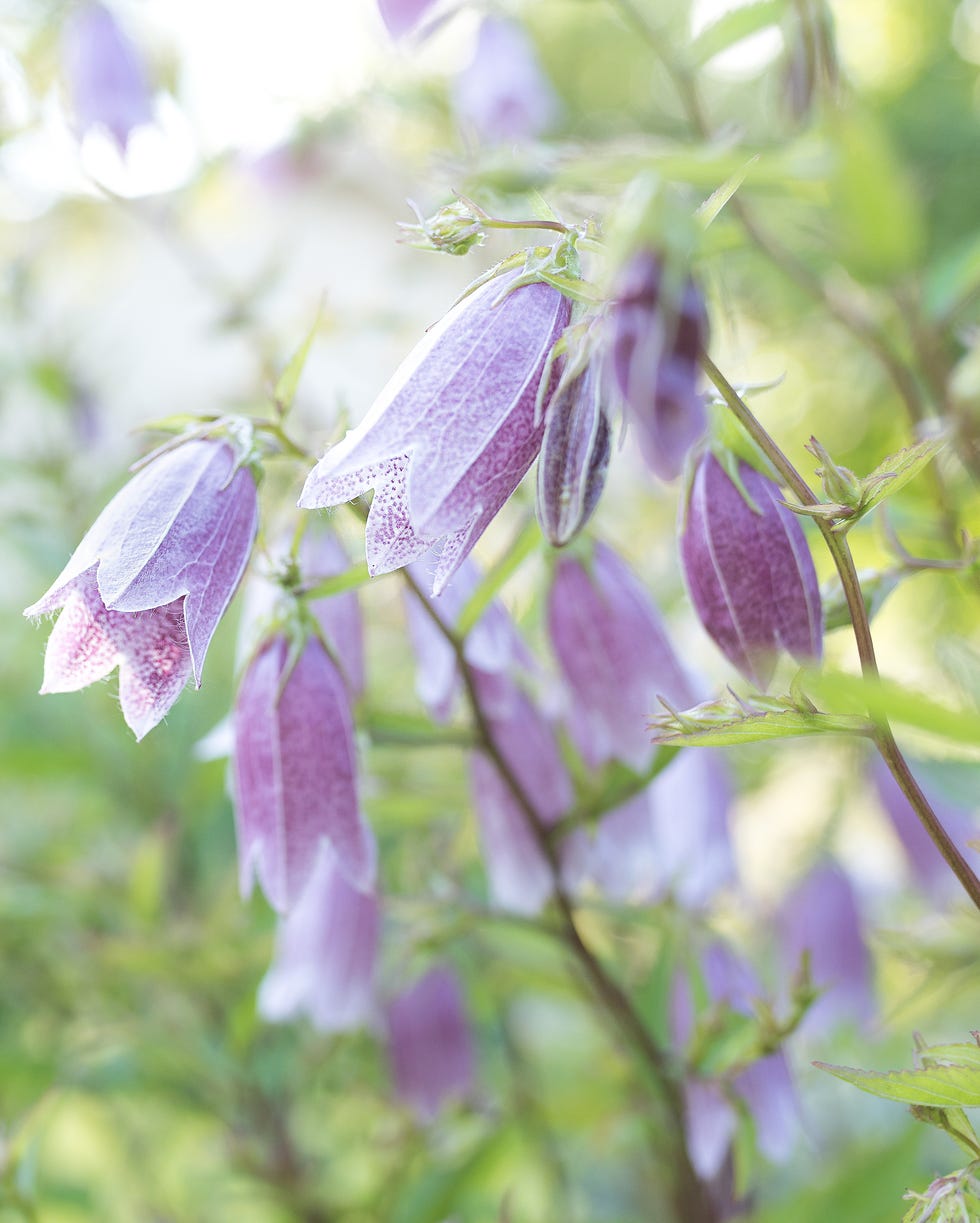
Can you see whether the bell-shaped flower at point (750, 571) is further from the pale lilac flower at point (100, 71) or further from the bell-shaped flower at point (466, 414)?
the pale lilac flower at point (100, 71)

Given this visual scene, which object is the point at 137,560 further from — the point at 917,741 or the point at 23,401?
the point at 23,401

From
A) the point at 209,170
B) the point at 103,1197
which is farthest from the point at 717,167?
the point at 103,1197

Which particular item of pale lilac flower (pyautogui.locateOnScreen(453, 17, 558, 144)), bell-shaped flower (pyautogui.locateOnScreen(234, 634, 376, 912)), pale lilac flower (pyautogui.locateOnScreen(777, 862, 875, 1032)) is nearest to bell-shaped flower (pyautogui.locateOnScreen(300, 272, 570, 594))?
bell-shaped flower (pyautogui.locateOnScreen(234, 634, 376, 912))

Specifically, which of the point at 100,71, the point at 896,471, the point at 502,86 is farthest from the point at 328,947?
the point at 100,71

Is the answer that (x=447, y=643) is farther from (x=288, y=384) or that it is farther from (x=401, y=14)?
(x=401, y=14)

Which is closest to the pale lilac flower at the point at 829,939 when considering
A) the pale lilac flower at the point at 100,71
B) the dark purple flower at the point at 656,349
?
the dark purple flower at the point at 656,349
